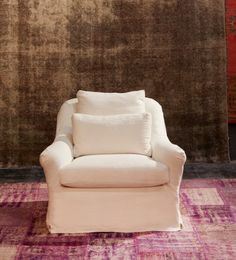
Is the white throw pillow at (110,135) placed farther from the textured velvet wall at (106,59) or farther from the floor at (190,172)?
the textured velvet wall at (106,59)

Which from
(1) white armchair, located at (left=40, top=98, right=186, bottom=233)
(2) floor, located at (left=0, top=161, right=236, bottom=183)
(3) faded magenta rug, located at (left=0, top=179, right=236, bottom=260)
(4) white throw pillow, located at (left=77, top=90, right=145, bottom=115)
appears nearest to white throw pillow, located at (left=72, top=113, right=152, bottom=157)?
(4) white throw pillow, located at (left=77, top=90, right=145, bottom=115)

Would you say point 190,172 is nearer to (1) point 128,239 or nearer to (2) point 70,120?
(2) point 70,120

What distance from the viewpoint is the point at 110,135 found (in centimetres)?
327

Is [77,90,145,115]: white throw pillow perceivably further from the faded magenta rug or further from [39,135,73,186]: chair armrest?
the faded magenta rug

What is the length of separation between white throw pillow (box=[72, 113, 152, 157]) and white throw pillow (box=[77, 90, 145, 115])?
0.46ft

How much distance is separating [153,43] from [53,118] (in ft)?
4.15

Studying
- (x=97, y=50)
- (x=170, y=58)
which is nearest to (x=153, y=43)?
(x=170, y=58)

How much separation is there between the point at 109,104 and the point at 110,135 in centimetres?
33

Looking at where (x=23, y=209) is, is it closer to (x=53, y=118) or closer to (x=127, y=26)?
(x=53, y=118)

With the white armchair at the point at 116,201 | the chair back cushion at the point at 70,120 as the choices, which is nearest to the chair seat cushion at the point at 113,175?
the white armchair at the point at 116,201

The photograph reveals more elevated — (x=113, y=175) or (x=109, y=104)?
(x=109, y=104)

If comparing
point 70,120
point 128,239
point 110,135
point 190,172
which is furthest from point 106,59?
point 128,239

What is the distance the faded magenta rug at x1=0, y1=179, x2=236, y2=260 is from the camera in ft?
8.71

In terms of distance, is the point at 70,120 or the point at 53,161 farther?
the point at 70,120
